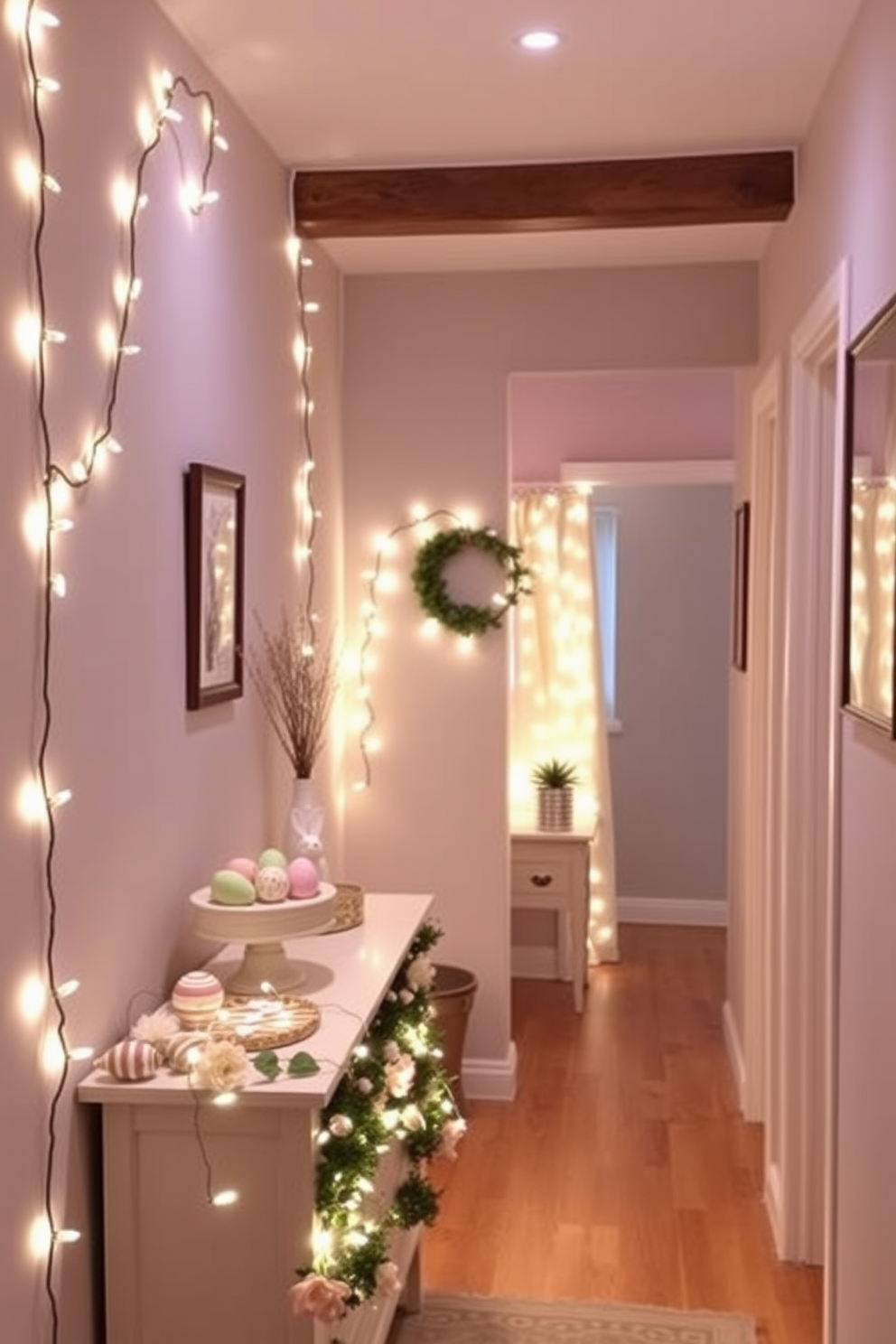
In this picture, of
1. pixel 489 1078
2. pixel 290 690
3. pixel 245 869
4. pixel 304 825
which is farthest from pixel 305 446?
pixel 489 1078

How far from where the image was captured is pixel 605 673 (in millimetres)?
6605

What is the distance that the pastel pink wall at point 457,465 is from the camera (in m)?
4.09

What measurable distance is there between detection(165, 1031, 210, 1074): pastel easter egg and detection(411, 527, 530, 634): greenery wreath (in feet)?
7.14

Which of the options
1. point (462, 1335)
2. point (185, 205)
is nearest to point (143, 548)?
point (185, 205)

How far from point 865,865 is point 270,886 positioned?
1.03 m

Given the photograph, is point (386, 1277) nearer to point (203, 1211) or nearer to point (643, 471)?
point (203, 1211)

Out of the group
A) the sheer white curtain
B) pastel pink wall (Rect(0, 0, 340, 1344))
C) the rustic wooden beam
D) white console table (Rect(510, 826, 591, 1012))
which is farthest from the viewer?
the sheer white curtain

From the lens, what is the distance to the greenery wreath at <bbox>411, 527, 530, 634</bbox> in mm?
4125

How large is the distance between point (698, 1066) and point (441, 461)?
7.34 ft

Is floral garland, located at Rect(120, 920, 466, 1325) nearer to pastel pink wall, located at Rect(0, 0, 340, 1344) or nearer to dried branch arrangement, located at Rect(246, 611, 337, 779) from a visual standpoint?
pastel pink wall, located at Rect(0, 0, 340, 1344)

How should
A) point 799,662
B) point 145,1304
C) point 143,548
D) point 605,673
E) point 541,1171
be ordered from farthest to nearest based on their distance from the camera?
1. point 605,673
2. point 541,1171
3. point 799,662
4. point 143,548
5. point 145,1304

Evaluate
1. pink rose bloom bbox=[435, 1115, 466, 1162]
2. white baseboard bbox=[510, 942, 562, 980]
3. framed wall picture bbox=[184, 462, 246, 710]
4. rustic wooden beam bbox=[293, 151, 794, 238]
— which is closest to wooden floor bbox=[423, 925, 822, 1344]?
white baseboard bbox=[510, 942, 562, 980]

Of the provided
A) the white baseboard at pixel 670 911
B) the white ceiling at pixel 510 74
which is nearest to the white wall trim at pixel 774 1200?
the white ceiling at pixel 510 74

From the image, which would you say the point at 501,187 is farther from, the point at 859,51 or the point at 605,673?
the point at 605,673
